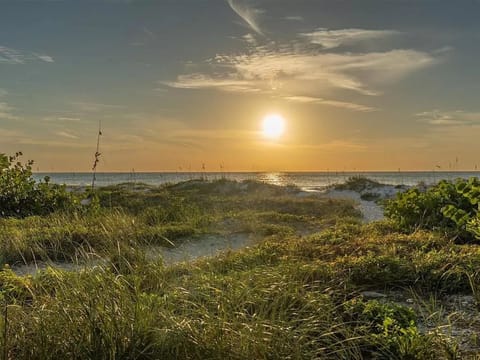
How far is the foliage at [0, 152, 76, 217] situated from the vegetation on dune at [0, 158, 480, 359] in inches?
169

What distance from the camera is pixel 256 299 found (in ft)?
13.5

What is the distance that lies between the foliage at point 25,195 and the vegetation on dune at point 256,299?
4.29 m

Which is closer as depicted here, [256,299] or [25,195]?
[256,299]

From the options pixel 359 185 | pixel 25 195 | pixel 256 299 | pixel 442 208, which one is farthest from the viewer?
pixel 359 185

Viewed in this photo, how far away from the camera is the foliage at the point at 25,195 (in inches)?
487

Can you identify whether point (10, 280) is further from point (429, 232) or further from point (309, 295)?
point (429, 232)

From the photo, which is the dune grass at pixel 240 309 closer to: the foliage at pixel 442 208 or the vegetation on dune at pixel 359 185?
the foliage at pixel 442 208

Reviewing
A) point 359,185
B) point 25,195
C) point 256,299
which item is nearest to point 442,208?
point 256,299

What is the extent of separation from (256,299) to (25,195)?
10.1 metres

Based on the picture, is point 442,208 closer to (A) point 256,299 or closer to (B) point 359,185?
(A) point 256,299

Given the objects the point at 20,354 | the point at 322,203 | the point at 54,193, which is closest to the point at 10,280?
the point at 20,354

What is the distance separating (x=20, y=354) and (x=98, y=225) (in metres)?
5.32

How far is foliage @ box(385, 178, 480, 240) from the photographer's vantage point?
288 inches

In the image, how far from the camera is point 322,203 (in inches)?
579
